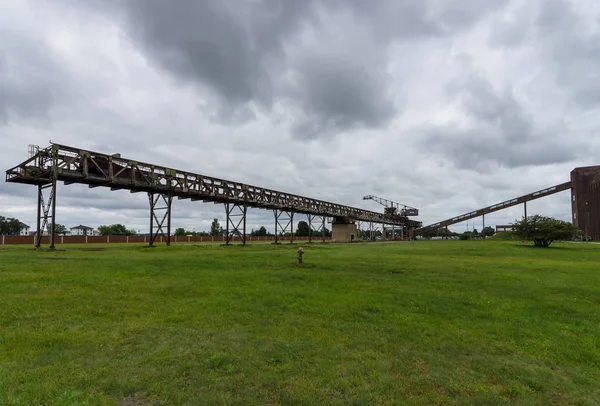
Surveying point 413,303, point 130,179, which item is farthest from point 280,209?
point 413,303

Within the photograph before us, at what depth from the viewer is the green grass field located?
450 cm

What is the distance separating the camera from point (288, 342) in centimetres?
614

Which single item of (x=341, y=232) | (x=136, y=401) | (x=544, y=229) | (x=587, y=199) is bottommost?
(x=136, y=401)

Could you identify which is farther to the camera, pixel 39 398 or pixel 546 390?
pixel 546 390

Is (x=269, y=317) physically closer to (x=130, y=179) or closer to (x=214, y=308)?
(x=214, y=308)

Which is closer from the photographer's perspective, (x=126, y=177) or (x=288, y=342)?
(x=288, y=342)

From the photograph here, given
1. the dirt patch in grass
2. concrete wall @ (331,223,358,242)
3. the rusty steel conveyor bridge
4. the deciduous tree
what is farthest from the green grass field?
concrete wall @ (331,223,358,242)

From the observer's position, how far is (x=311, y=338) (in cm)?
637

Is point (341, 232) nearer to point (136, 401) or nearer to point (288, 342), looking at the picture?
point (288, 342)

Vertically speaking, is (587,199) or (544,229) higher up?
(587,199)

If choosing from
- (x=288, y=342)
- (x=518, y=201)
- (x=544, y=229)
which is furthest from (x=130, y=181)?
(x=518, y=201)

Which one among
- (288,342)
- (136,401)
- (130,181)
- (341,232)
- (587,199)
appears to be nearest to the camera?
(136,401)

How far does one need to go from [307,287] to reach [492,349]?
5394mm

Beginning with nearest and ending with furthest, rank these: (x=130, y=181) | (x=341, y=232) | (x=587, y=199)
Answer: (x=130, y=181), (x=341, y=232), (x=587, y=199)
